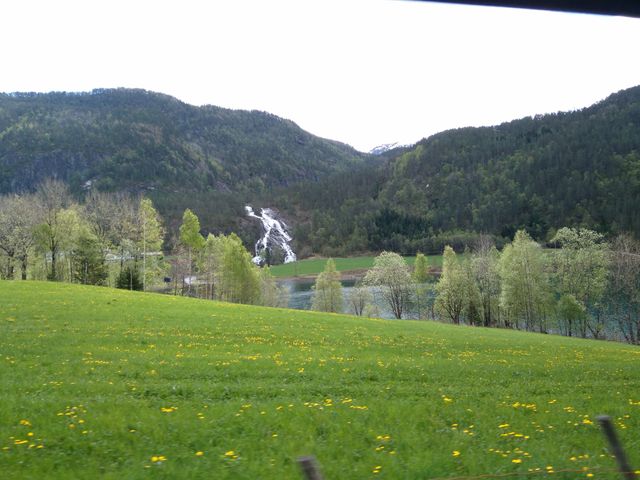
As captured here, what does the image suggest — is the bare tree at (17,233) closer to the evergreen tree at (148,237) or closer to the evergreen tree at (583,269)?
the evergreen tree at (148,237)

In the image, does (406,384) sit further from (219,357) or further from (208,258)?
(208,258)

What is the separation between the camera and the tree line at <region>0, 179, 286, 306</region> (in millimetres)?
64000

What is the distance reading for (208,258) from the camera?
78188 millimetres

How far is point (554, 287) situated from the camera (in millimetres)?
64875

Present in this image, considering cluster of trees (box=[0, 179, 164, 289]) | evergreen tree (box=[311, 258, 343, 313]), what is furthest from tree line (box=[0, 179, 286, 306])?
evergreen tree (box=[311, 258, 343, 313])

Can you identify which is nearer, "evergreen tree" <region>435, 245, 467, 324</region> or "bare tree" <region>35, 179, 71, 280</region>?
"bare tree" <region>35, 179, 71, 280</region>

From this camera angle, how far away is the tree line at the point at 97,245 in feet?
210

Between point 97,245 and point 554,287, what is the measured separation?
196 ft

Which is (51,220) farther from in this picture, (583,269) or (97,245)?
(583,269)

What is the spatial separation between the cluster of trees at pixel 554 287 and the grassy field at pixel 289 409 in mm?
46397

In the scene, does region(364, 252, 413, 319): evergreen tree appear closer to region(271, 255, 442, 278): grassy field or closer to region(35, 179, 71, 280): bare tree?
region(35, 179, 71, 280): bare tree

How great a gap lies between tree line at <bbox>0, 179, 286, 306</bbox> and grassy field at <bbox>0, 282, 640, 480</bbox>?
47.0m

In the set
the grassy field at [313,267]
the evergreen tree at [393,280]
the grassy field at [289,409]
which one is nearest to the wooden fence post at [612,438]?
the grassy field at [289,409]

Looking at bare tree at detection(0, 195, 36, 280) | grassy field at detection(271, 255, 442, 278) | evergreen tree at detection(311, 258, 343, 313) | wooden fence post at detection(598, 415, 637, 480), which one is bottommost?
evergreen tree at detection(311, 258, 343, 313)
